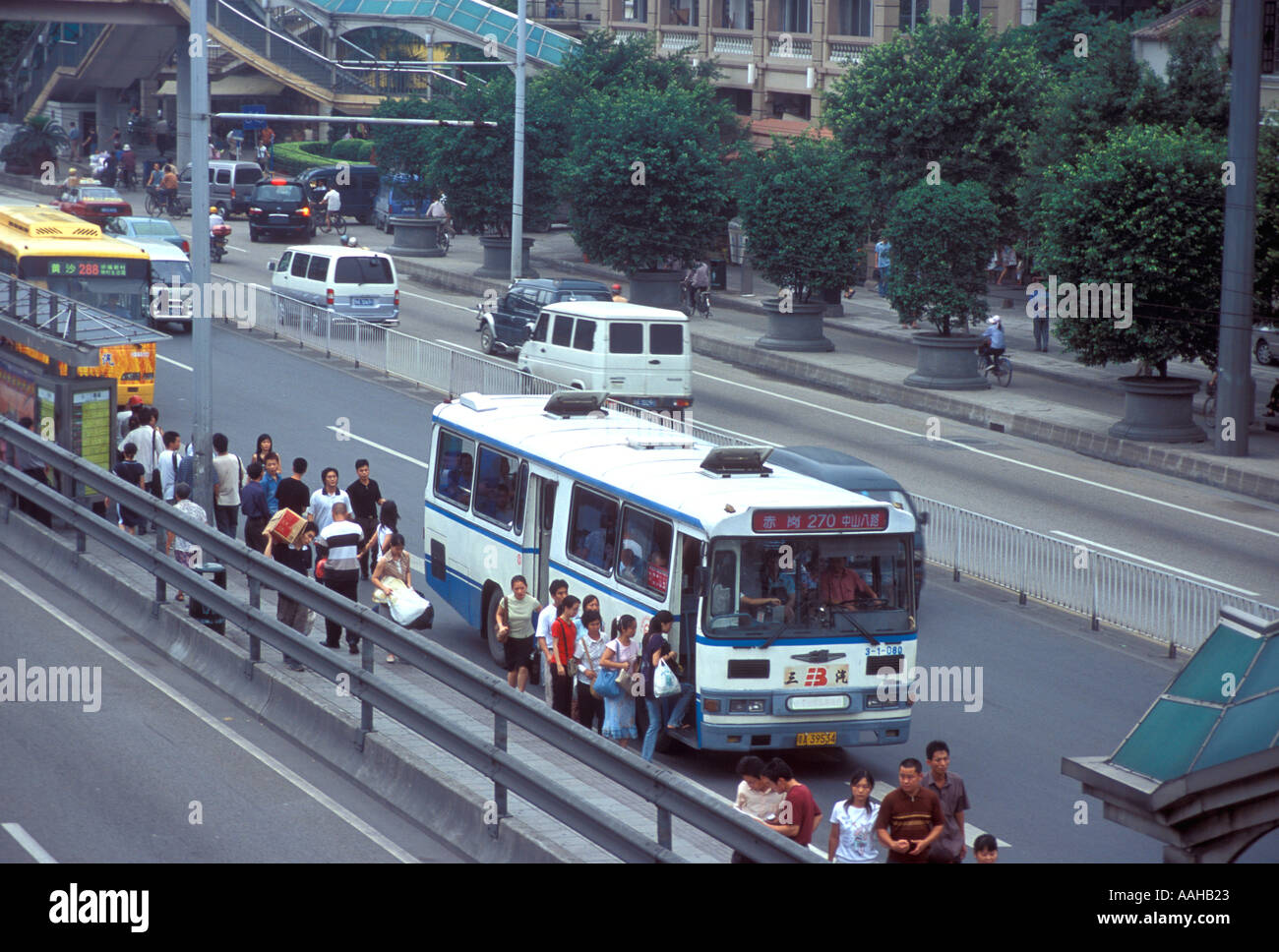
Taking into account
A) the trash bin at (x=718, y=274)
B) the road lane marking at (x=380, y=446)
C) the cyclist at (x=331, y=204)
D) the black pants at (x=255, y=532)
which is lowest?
the black pants at (x=255, y=532)

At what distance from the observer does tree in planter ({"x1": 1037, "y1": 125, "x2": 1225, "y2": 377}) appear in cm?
3086

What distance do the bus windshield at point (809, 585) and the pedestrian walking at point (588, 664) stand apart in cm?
108

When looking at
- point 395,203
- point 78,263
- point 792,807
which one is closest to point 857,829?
point 792,807

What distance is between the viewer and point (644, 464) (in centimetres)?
1571

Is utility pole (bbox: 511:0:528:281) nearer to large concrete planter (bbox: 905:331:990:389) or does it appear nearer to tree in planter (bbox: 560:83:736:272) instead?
tree in planter (bbox: 560:83:736:272)

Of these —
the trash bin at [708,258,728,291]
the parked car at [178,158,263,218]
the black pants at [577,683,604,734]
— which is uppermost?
the parked car at [178,158,263,218]

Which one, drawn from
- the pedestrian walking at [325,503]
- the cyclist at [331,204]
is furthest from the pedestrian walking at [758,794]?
the cyclist at [331,204]

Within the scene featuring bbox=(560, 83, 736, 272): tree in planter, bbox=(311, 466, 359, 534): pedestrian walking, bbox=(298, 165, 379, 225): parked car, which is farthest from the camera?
bbox=(298, 165, 379, 225): parked car

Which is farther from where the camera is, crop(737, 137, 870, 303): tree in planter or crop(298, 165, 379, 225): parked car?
crop(298, 165, 379, 225): parked car

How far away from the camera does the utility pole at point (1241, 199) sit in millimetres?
29422

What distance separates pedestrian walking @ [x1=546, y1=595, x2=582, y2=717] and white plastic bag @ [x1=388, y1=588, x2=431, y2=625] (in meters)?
1.54

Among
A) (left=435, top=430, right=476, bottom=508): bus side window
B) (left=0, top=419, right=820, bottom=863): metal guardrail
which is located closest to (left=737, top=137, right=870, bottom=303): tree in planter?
(left=435, top=430, right=476, bottom=508): bus side window

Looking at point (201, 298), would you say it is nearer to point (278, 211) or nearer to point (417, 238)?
point (417, 238)

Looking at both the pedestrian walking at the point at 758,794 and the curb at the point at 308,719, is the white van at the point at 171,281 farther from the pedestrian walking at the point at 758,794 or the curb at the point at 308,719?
the pedestrian walking at the point at 758,794
